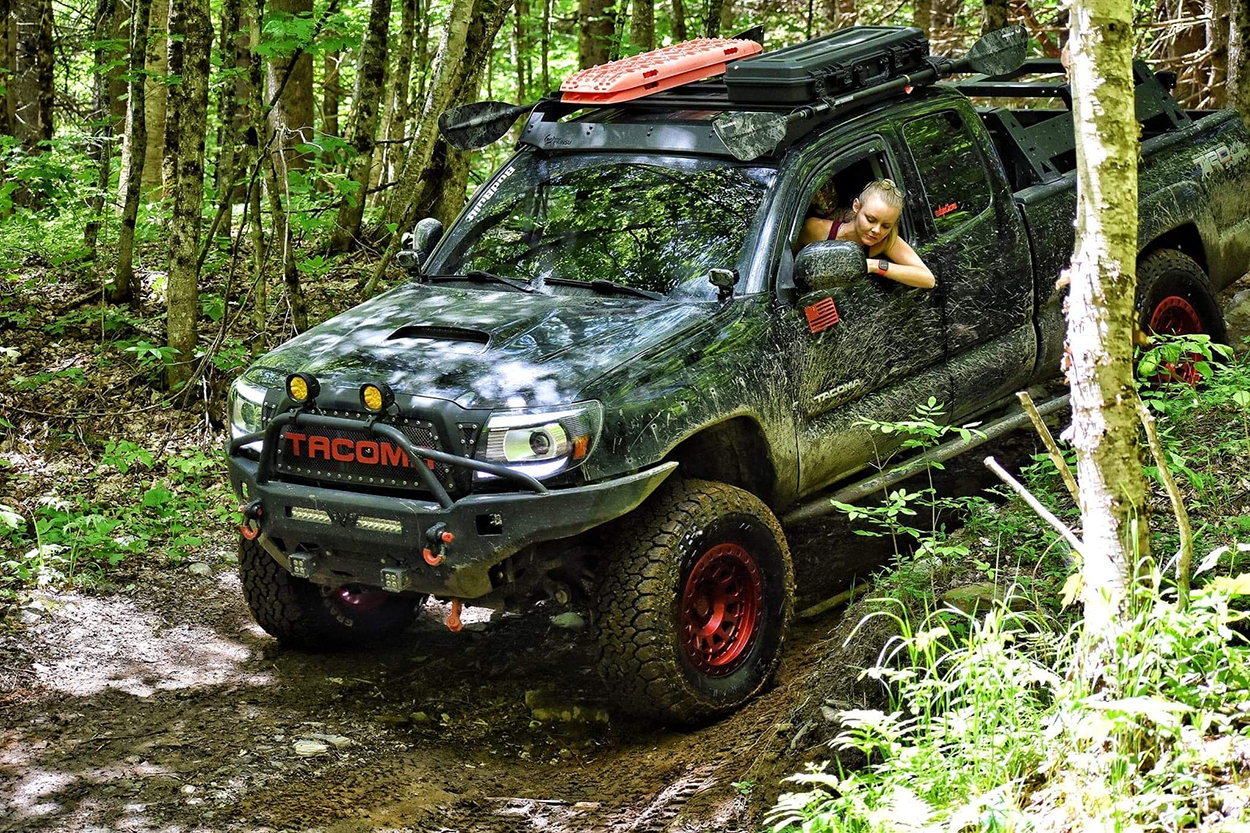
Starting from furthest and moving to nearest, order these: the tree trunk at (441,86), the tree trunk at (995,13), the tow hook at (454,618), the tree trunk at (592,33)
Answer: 1. the tree trunk at (592,33)
2. the tree trunk at (995,13)
3. the tree trunk at (441,86)
4. the tow hook at (454,618)

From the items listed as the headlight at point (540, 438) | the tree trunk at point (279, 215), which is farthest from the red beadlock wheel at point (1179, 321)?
the tree trunk at point (279, 215)

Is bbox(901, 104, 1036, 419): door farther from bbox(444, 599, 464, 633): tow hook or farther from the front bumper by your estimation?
bbox(444, 599, 464, 633): tow hook

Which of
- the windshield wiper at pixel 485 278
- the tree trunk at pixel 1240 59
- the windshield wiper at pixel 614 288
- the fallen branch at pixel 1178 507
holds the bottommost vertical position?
the fallen branch at pixel 1178 507

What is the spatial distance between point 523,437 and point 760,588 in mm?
1236

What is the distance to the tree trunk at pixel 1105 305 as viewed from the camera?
3.48m

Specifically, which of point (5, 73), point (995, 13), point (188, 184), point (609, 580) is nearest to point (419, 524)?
point (609, 580)

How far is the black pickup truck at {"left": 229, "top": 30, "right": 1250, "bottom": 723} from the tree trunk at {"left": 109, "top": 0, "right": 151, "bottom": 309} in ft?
12.2

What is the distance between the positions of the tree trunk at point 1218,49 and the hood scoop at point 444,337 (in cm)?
840

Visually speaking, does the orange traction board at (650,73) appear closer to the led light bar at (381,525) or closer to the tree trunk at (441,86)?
the led light bar at (381,525)

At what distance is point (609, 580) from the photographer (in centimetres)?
480

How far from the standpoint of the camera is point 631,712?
4.89 meters

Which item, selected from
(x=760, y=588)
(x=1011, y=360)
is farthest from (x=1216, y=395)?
(x=760, y=588)

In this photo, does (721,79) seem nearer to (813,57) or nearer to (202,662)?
(813,57)

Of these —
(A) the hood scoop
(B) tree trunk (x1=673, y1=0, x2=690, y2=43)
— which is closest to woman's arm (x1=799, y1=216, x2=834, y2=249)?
(A) the hood scoop
